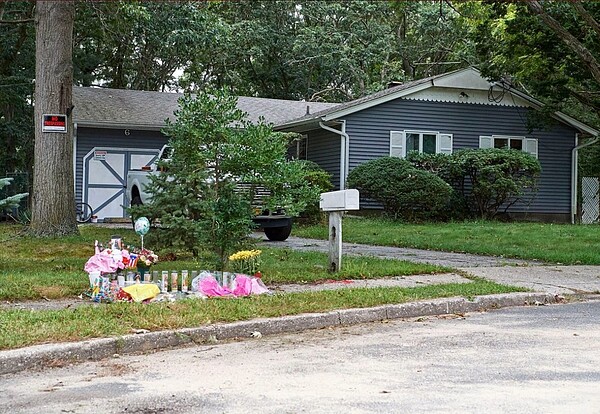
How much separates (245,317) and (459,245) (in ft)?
32.6

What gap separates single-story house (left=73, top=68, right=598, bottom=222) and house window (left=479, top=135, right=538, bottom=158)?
0.11 ft

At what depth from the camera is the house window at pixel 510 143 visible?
27.9 meters

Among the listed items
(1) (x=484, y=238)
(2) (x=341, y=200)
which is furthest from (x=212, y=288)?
(1) (x=484, y=238)

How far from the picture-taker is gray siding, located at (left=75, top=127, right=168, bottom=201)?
86.1 feet

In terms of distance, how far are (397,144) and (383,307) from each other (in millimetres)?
18529

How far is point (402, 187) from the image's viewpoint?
944 inches

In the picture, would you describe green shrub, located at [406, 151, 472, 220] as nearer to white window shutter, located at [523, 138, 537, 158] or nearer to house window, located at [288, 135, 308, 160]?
white window shutter, located at [523, 138, 537, 158]

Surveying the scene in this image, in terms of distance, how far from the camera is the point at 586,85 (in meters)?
25.4

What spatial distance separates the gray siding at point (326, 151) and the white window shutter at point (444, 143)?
3.57 meters

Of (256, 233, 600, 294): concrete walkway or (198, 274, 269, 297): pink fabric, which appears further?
(256, 233, 600, 294): concrete walkway

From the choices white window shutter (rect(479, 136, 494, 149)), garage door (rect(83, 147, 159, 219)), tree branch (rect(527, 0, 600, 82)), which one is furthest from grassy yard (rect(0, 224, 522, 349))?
white window shutter (rect(479, 136, 494, 149))

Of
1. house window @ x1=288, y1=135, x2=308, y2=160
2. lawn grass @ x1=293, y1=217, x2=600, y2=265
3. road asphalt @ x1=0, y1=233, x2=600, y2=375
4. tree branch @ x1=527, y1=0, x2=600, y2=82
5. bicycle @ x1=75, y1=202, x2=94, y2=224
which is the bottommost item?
road asphalt @ x1=0, y1=233, x2=600, y2=375

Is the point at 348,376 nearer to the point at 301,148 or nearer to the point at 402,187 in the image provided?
the point at 402,187

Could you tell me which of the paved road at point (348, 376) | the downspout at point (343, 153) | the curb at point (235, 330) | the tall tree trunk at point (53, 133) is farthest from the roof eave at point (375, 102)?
the paved road at point (348, 376)
